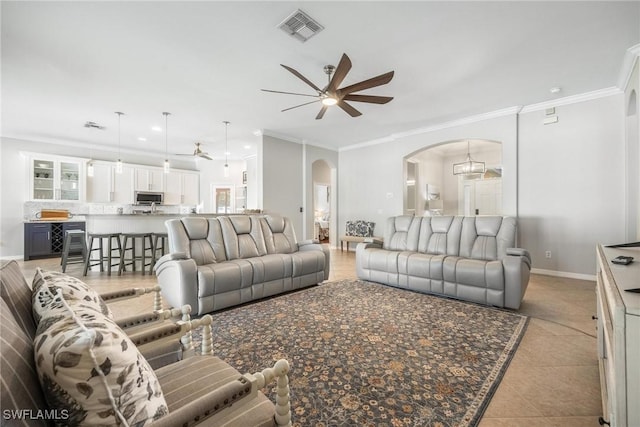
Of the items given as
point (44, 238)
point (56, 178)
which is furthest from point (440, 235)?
point (56, 178)

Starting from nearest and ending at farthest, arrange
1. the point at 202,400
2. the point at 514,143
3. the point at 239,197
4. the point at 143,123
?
1. the point at 202,400
2. the point at 514,143
3. the point at 143,123
4. the point at 239,197

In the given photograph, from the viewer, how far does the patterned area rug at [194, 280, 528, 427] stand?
1.55 metres

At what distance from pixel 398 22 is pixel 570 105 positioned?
12.0ft

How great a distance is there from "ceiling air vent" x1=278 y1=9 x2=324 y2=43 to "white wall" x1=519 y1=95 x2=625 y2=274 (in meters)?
4.11

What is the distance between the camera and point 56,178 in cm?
656

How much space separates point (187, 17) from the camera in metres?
2.49

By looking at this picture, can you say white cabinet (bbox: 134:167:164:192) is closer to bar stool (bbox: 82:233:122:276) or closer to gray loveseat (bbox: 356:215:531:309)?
bar stool (bbox: 82:233:122:276)

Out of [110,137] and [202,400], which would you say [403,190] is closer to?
[202,400]

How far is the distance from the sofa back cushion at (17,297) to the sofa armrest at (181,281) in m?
1.84

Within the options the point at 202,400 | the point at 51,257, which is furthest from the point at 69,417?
the point at 51,257

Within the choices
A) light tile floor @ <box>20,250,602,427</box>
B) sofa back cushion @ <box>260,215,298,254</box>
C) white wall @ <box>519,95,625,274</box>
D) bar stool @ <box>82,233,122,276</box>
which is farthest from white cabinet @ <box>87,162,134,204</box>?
white wall @ <box>519,95,625,274</box>

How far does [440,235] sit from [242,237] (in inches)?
110

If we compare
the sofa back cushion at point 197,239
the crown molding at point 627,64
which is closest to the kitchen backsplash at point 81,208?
the sofa back cushion at point 197,239

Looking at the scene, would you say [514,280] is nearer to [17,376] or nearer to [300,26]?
[300,26]
